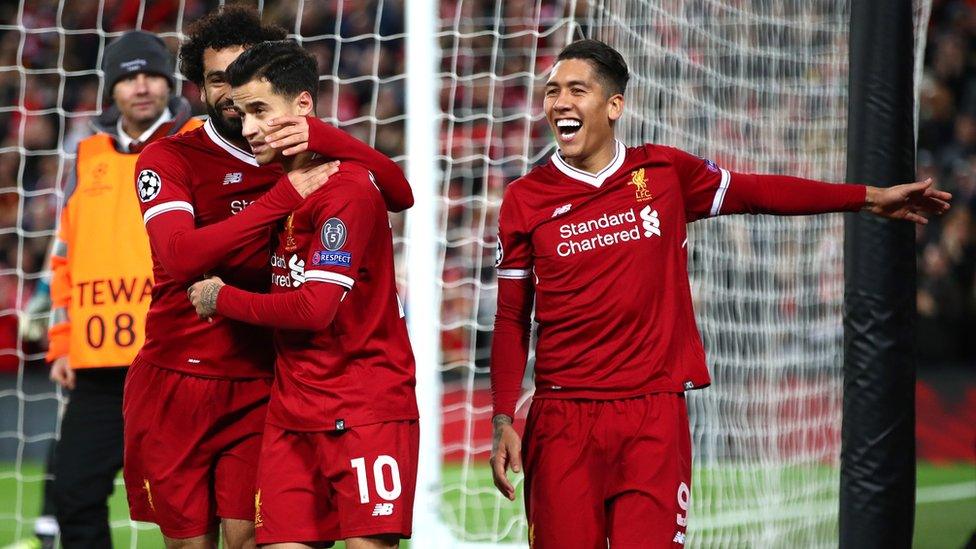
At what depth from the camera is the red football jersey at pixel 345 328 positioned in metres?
3.49

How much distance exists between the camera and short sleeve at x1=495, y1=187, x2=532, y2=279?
3.92m

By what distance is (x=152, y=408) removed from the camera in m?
3.93

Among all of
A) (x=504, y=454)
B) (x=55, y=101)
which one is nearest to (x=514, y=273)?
(x=504, y=454)

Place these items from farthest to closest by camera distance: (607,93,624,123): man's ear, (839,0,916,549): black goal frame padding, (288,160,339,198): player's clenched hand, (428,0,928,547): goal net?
(428,0,928,547): goal net, (839,0,916,549): black goal frame padding, (607,93,624,123): man's ear, (288,160,339,198): player's clenched hand

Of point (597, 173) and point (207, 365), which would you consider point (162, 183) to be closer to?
point (207, 365)

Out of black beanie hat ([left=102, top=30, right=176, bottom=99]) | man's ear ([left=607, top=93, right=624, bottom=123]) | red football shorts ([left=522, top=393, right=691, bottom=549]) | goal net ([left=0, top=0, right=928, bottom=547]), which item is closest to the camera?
red football shorts ([left=522, top=393, right=691, bottom=549])

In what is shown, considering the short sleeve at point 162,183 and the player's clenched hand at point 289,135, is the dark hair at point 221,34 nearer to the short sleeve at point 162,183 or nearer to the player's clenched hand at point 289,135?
the short sleeve at point 162,183

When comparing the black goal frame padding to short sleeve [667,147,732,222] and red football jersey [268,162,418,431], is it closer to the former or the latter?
short sleeve [667,147,732,222]

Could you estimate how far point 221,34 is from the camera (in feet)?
12.9

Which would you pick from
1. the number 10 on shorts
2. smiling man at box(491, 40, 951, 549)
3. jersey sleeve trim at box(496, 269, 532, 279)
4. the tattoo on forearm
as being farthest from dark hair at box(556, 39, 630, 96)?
the number 10 on shorts

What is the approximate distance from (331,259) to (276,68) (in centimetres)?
56

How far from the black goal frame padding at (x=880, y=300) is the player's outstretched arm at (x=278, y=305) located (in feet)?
6.92

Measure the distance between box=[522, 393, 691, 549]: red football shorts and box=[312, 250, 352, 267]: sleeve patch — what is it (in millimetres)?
817

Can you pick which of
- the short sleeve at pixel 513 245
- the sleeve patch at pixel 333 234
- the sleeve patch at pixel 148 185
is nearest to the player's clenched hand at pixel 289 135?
the sleeve patch at pixel 333 234
